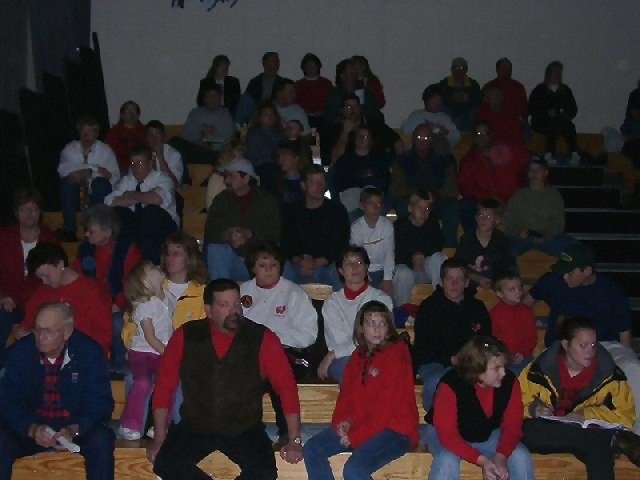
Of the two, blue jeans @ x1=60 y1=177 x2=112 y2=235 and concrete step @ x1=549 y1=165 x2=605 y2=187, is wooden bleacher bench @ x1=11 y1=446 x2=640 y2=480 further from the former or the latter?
concrete step @ x1=549 y1=165 x2=605 y2=187

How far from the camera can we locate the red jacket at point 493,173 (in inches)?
291

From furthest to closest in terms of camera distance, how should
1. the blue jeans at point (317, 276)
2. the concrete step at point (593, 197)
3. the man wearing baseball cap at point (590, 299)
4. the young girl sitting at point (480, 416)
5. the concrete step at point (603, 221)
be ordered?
the concrete step at point (593, 197), the concrete step at point (603, 221), the blue jeans at point (317, 276), the man wearing baseball cap at point (590, 299), the young girl sitting at point (480, 416)

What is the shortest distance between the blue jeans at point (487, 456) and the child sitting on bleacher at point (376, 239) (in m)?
1.86

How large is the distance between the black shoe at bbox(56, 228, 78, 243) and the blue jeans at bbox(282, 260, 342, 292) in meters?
1.56

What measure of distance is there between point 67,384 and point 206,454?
670 millimetres

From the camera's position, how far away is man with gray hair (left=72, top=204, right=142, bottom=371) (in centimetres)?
566

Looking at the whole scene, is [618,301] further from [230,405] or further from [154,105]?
[154,105]

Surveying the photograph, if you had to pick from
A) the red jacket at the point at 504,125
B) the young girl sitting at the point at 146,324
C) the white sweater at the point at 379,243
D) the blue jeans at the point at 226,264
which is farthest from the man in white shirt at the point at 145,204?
the red jacket at the point at 504,125

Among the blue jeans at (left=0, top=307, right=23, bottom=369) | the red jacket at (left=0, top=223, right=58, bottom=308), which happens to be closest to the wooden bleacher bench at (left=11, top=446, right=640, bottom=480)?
the blue jeans at (left=0, top=307, right=23, bottom=369)

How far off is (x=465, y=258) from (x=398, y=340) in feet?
6.01

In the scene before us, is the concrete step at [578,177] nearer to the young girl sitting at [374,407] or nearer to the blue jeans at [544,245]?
the blue jeans at [544,245]

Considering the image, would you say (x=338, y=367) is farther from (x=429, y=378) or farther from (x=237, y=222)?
(x=237, y=222)

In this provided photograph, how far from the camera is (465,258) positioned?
632 cm

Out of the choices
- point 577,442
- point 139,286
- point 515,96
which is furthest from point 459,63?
point 577,442
